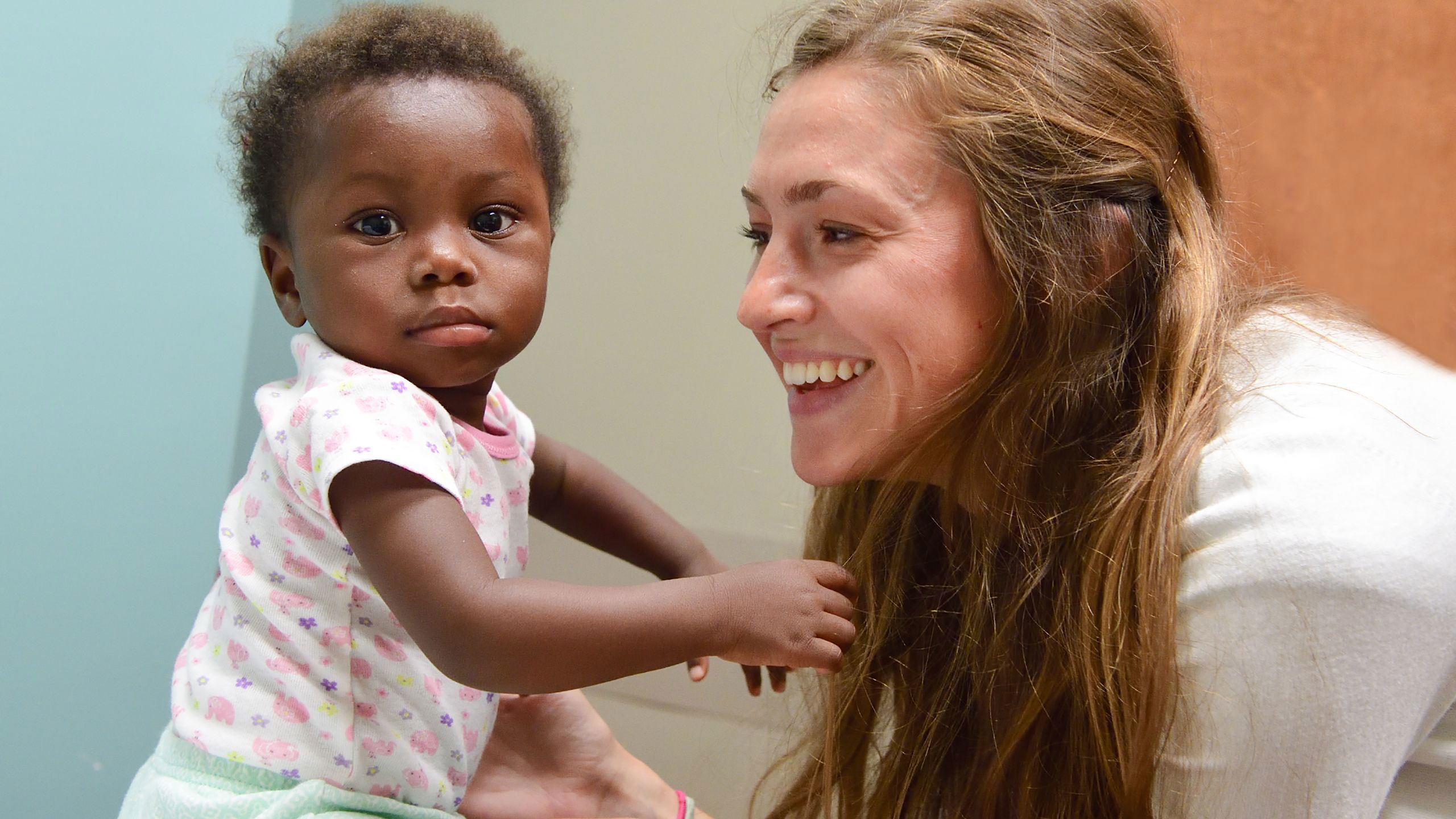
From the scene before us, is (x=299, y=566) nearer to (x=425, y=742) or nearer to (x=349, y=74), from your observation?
(x=425, y=742)

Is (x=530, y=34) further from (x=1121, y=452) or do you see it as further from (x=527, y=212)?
(x=1121, y=452)

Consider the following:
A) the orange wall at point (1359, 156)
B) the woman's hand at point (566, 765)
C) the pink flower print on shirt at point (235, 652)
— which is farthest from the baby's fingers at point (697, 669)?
the orange wall at point (1359, 156)

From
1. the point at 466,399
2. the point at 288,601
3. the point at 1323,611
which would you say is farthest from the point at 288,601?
the point at 1323,611

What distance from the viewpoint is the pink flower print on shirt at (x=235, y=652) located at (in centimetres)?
99

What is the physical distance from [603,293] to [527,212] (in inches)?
24.6

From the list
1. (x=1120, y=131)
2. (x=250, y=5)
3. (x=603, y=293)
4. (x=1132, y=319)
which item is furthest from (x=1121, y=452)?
(x=250, y=5)

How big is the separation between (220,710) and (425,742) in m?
0.17

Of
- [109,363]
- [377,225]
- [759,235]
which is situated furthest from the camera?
[109,363]

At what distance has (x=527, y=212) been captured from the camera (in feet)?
3.50

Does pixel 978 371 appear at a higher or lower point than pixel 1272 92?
lower

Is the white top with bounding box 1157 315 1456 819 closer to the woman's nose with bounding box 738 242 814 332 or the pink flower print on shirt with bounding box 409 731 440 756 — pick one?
the woman's nose with bounding box 738 242 814 332

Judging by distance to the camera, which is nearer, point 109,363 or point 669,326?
point 109,363

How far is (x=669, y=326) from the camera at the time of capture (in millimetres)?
1655

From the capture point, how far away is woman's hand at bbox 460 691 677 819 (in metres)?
1.31
